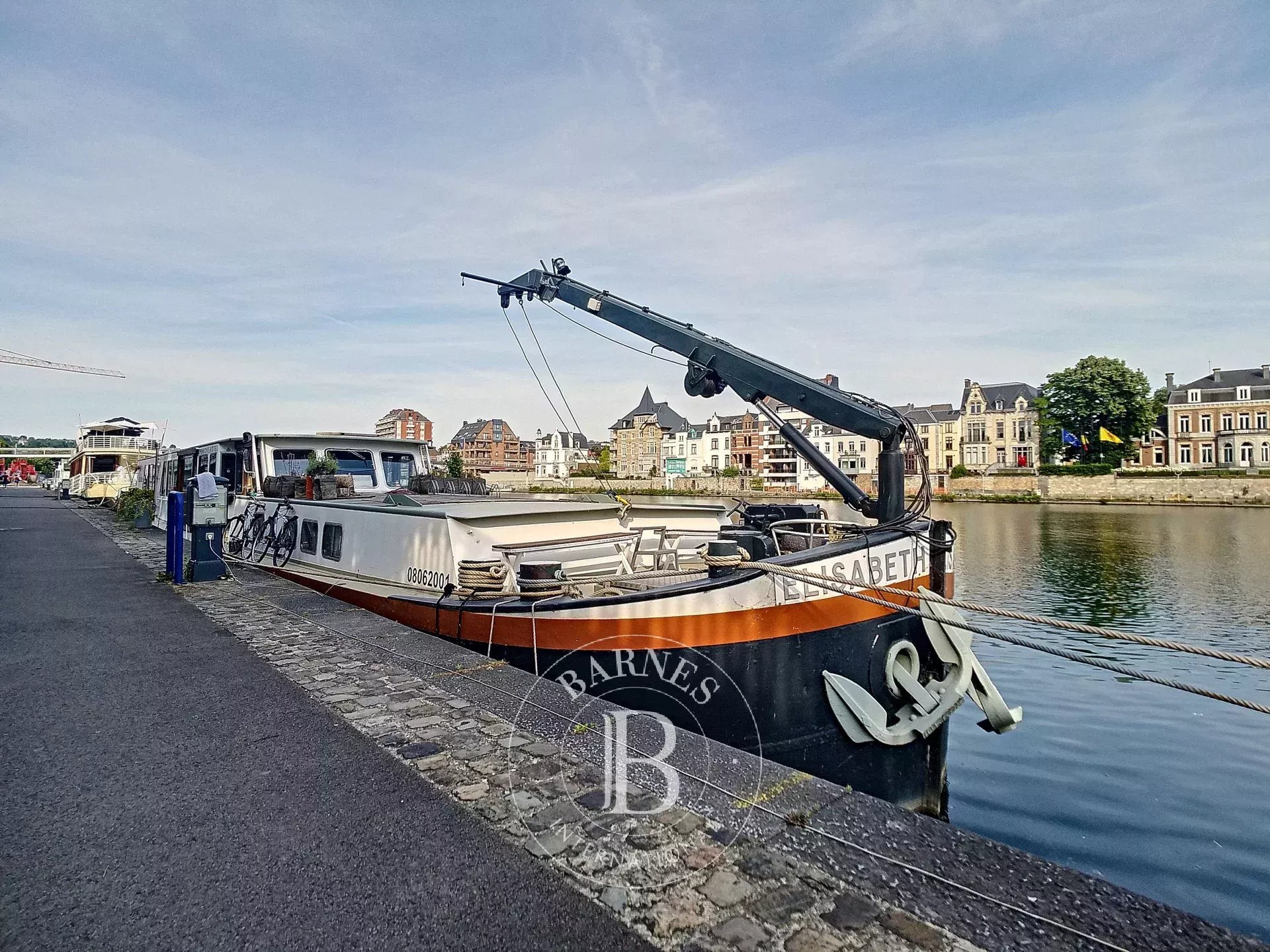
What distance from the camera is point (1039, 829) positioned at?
786 cm

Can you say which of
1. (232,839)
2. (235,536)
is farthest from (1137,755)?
(235,536)

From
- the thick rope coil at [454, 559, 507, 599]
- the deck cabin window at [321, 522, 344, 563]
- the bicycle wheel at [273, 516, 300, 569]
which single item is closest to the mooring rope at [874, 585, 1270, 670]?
the thick rope coil at [454, 559, 507, 599]

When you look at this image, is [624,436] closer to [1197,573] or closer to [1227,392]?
[1227,392]

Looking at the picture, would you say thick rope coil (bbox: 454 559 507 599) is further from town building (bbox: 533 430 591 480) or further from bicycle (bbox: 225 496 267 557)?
town building (bbox: 533 430 591 480)

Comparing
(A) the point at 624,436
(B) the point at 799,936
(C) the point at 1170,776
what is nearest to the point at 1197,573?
(C) the point at 1170,776

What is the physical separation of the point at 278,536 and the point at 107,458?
5743 cm

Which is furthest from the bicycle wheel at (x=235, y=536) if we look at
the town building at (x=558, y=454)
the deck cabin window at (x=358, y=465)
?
the town building at (x=558, y=454)

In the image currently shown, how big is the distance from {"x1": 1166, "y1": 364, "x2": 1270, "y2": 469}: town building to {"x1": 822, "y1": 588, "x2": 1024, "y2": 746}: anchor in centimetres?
10190

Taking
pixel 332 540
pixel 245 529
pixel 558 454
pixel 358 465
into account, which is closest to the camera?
pixel 332 540

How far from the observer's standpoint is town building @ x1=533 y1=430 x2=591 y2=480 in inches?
5965

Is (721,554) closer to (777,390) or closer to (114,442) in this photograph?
(777,390)

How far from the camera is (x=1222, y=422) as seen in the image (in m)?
89.1

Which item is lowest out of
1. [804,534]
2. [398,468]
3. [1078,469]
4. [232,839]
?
[232,839]

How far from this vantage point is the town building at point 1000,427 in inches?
3893
